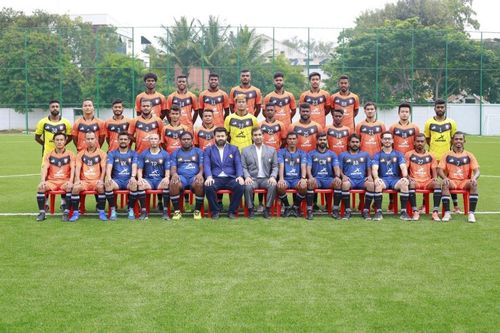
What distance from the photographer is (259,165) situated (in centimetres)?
847

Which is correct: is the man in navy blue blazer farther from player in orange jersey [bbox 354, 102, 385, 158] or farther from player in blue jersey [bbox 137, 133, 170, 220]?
player in orange jersey [bbox 354, 102, 385, 158]

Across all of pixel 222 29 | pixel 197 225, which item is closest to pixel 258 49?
pixel 222 29

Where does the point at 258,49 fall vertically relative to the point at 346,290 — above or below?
above

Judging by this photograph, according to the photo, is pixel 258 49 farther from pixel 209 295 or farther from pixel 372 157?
pixel 209 295

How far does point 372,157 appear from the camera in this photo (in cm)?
876

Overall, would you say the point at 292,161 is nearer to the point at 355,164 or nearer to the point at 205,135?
the point at 355,164

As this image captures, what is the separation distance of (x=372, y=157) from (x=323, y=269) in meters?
3.62

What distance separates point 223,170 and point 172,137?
1085 millimetres

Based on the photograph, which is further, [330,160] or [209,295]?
[330,160]

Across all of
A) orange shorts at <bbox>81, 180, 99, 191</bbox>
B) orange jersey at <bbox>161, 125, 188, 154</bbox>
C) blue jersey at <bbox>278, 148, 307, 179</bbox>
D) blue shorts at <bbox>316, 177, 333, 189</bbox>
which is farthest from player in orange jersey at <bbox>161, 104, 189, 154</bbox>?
blue shorts at <bbox>316, 177, 333, 189</bbox>

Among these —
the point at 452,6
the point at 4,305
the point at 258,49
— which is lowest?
the point at 4,305

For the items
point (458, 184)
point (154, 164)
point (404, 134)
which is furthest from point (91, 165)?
point (458, 184)

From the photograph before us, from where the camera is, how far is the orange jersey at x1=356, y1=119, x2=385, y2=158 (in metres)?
9.13

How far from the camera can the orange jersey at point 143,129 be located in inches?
356
